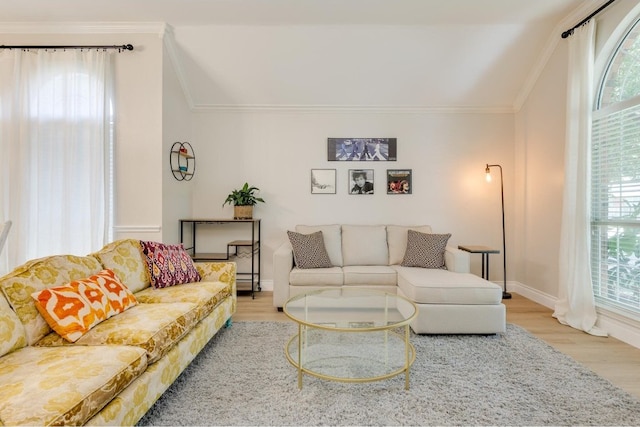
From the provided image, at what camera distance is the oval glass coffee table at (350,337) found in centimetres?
188

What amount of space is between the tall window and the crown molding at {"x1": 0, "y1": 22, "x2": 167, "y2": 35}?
174 inches

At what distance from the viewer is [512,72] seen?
370 cm

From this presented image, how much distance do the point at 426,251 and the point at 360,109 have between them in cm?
205

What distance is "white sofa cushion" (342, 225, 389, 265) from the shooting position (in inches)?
147

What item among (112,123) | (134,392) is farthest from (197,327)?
(112,123)

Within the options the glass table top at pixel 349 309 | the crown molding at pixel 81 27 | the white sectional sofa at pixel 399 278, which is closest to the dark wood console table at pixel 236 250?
the white sectional sofa at pixel 399 278

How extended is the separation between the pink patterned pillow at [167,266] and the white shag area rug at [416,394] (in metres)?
0.64

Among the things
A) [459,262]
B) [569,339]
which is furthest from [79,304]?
[569,339]

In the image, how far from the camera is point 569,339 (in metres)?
2.58

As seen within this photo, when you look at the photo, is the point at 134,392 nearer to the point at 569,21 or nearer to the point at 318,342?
the point at 318,342

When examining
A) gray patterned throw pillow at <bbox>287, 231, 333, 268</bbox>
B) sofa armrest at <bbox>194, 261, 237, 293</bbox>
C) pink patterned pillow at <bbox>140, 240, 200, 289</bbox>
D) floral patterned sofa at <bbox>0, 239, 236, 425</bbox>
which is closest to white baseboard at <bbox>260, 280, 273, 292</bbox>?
gray patterned throw pillow at <bbox>287, 231, 333, 268</bbox>

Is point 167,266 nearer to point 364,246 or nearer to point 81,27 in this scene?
point 364,246

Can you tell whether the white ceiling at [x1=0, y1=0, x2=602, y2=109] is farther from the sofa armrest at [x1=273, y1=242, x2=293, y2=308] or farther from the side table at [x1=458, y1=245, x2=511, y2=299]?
the sofa armrest at [x1=273, y1=242, x2=293, y2=308]

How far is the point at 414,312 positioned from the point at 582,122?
2.51 m
